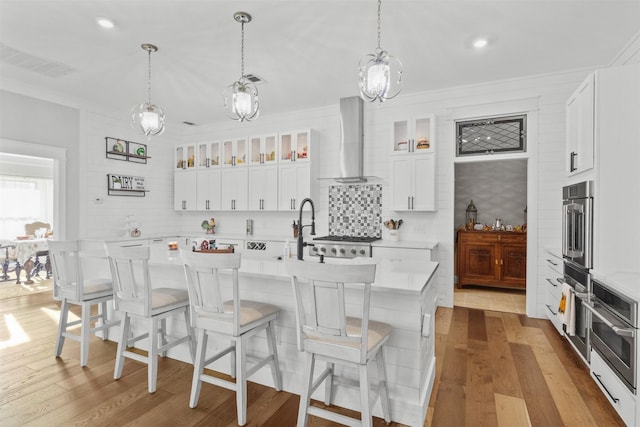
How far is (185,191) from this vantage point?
21.1 feet

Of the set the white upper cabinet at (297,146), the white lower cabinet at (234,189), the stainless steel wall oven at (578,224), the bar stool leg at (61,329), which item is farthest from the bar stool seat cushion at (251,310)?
the white lower cabinet at (234,189)

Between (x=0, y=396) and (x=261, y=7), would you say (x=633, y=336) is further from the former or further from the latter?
(x=0, y=396)

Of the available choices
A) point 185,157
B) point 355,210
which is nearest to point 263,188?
point 355,210

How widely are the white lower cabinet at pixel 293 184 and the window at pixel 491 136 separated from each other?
7.26 ft

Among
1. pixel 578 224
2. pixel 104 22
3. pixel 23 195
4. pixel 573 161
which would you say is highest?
pixel 104 22

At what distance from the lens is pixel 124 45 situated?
3422mm

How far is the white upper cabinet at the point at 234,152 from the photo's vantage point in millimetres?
5901

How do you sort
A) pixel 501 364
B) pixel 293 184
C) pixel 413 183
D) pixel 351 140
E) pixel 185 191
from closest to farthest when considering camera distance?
pixel 501 364, pixel 413 183, pixel 351 140, pixel 293 184, pixel 185 191

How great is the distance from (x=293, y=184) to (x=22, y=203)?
13.2ft

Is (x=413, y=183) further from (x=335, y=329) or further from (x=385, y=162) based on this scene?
(x=335, y=329)

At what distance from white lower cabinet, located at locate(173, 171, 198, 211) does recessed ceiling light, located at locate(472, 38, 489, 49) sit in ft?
16.1

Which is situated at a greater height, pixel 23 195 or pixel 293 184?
pixel 293 184

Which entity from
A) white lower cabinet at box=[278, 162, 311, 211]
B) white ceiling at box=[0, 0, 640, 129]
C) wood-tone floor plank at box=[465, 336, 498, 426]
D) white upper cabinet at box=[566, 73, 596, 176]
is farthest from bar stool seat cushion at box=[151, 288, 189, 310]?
white upper cabinet at box=[566, 73, 596, 176]

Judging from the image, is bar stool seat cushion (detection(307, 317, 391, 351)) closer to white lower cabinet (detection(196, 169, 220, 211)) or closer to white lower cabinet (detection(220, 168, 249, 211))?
white lower cabinet (detection(220, 168, 249, 211))
